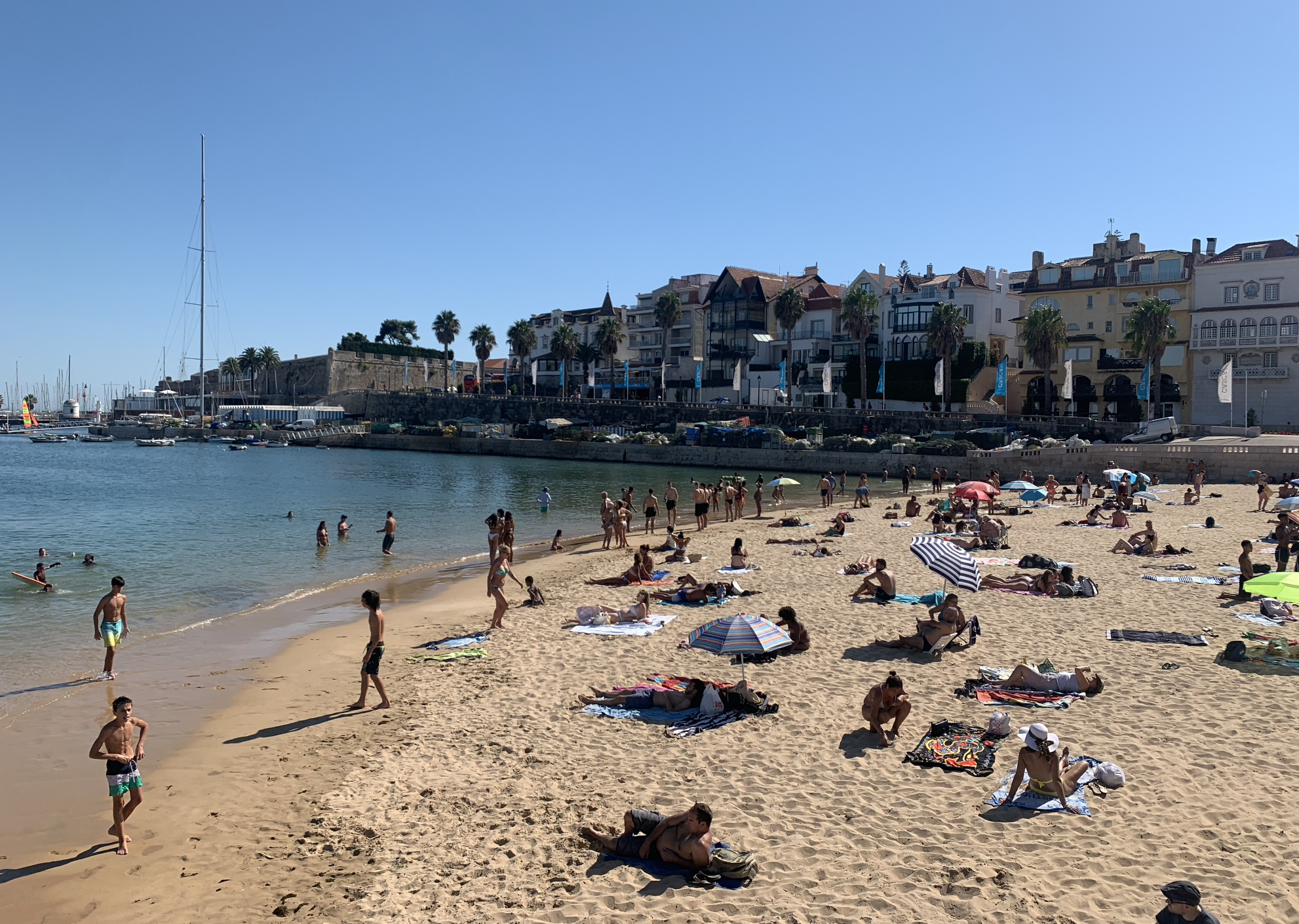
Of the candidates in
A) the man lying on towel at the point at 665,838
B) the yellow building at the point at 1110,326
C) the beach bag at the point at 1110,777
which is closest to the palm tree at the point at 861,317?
the yellow building at the point at 1110,326

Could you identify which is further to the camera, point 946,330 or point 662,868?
point 946,330

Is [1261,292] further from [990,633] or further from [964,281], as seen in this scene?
[990,633]

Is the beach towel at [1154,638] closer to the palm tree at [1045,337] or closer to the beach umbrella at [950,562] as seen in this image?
the beach umbrella at [950,562]

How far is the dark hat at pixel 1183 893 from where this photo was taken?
18.4ft

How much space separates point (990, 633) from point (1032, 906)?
26.3ft

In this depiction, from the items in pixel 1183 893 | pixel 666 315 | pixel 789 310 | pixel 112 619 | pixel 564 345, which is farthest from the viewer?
pixel 564 345

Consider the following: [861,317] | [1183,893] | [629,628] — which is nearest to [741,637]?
[629,628]

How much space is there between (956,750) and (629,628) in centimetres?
662

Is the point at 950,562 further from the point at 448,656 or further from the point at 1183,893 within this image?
the point at 1183,893

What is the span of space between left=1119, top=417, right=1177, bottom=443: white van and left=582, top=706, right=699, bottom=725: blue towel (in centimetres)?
4604

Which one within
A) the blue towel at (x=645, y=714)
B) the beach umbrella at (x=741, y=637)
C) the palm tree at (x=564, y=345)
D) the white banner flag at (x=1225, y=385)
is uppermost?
the palm tree at (x=564, y=345)

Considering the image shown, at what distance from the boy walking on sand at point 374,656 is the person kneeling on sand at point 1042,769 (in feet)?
23.2

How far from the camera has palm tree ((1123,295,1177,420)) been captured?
54250 mm

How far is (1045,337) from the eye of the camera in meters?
59.1
